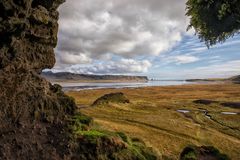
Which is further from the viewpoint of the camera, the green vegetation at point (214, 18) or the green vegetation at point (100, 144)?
the green vegetation at point (214, 18)

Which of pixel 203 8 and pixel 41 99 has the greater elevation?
pixel 203 8

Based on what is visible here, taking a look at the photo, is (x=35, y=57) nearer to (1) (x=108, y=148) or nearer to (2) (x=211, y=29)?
(1) (x=108, y=148)

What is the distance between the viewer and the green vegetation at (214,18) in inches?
1367

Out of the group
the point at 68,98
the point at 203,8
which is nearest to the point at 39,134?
the point at 68,98

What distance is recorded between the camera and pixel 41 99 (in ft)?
68.2

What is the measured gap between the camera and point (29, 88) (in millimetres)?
20203

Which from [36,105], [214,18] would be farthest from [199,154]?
[214,18]

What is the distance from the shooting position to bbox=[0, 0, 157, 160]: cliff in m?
18.5

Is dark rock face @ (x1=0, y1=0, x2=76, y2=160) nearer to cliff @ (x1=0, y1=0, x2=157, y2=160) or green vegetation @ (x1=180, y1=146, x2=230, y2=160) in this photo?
cliff @ (x1=0, y1=0, x2=157, y2=160)

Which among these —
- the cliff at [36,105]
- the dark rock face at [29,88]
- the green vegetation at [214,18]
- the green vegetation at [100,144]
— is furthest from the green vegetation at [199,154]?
the green vegetation at [214,18]

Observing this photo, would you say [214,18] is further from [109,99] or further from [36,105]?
[109,99]

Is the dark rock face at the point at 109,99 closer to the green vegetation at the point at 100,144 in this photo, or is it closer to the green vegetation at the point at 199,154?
the green vegetation at the point at 199,154

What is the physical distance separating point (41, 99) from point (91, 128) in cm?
450

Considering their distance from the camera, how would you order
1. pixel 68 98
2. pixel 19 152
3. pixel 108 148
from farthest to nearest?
pixel 68 98, pixel 108 148, pixel 19 152
